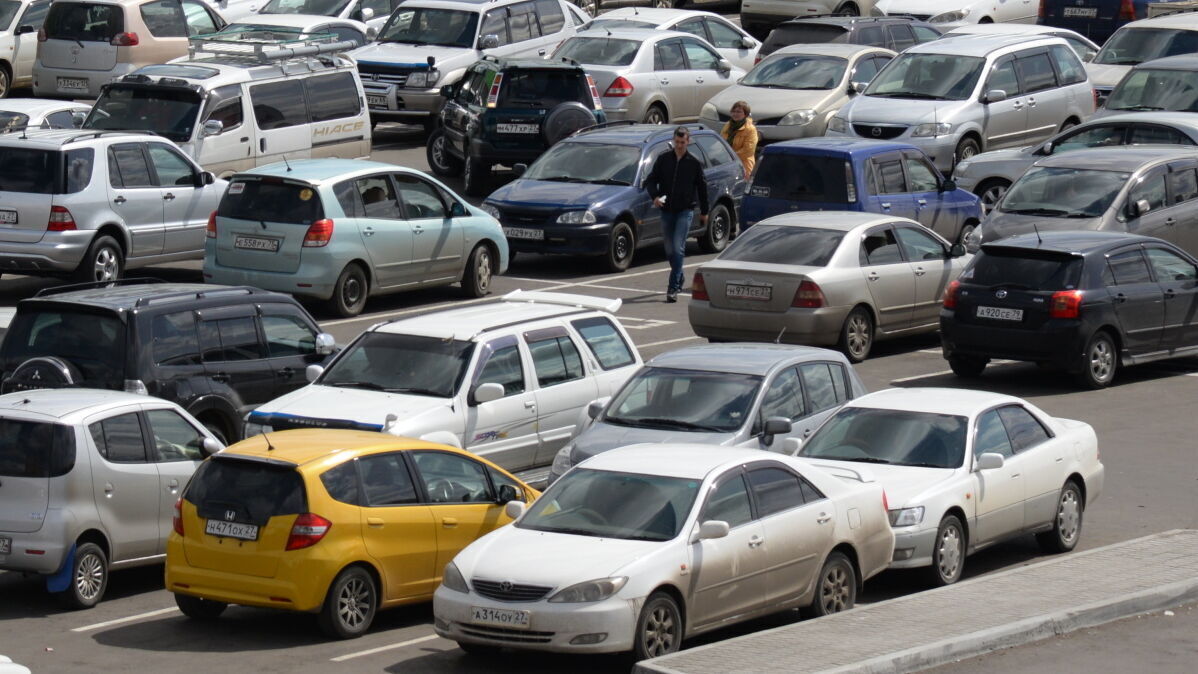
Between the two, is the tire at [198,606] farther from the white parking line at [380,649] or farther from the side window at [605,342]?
the side window at [605,342]

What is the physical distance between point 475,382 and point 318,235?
6.64 m

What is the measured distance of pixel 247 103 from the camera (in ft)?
85.9

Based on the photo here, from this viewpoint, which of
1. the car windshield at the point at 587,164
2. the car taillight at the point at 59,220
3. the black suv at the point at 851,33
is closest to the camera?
the car taillight at the point at 59,220

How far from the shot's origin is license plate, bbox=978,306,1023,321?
19.8 metres

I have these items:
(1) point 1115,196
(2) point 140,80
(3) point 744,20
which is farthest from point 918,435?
(3) point 744,20

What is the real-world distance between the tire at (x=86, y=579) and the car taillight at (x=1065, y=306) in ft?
32.3

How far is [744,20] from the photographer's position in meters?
42.0

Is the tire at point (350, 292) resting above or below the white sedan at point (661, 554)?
below

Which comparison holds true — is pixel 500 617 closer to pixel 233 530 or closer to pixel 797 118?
pixel 233 530

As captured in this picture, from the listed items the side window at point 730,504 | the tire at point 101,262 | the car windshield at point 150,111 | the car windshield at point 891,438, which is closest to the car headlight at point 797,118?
the car windshield at point 150,111

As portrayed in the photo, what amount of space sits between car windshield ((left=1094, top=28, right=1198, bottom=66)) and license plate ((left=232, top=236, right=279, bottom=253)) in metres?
16.6

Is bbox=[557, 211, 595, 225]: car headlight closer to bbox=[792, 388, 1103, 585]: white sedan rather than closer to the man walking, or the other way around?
the man walking

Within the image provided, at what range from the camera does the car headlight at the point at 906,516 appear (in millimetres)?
13578

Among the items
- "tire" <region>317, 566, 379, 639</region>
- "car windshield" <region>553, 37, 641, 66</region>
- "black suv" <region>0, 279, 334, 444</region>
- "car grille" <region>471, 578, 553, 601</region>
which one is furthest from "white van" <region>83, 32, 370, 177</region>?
"car grille" <region>471, 578, 553, 601</region>
